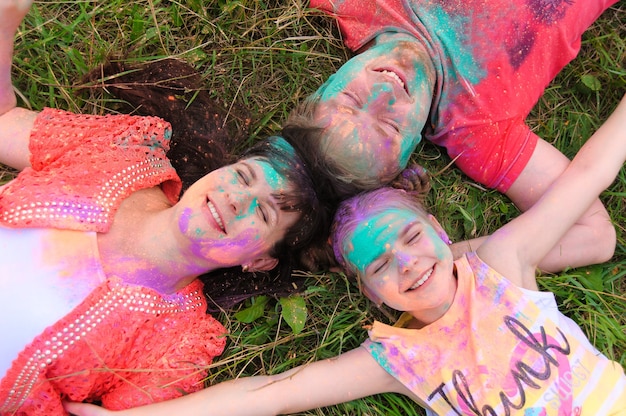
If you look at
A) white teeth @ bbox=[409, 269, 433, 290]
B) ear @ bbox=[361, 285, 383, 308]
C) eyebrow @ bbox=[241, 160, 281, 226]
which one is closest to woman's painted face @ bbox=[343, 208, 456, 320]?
white teeth @ bbox=[409, 269, 433, 290]

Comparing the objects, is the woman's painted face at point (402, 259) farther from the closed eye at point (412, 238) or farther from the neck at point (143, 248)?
the neck at point (143, 248)

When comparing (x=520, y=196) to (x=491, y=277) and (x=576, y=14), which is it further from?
(x=576, y=14)

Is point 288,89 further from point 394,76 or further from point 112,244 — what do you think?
point 112,244

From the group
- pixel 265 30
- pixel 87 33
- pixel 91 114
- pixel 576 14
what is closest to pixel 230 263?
pixel 91 114

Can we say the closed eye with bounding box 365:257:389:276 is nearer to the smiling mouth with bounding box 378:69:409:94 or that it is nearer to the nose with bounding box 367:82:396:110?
the nose with bounding box 367:82:396:110

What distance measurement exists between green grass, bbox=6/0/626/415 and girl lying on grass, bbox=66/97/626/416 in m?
0.23

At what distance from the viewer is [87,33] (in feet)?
10.2

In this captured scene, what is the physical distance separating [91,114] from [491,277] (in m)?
2.35

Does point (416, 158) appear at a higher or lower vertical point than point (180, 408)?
higher

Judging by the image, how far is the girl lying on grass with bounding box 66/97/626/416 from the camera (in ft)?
8.45

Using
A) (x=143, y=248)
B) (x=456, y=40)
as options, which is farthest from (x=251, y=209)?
(x=456, y=40)

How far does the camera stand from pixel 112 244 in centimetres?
249

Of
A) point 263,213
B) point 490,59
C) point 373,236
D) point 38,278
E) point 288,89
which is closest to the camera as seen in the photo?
point 38,278

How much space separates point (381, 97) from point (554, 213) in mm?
1093
